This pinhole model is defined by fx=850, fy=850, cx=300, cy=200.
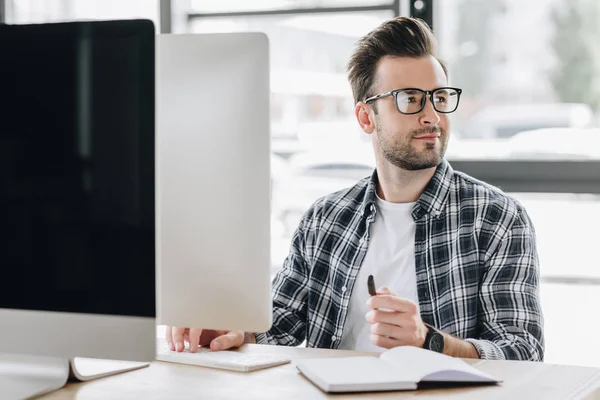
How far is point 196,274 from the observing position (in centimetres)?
137

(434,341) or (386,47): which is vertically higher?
(386,47)

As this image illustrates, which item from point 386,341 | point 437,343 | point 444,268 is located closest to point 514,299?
point 444,268

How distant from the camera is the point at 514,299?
1820 mm

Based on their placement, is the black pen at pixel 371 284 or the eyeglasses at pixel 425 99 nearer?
the black pen at pixel 371 284

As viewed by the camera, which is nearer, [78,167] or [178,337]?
[78,167]

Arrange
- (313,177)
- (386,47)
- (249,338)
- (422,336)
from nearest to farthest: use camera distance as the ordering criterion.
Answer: (422,336)
(249,338)
(386,47)
(313,177)

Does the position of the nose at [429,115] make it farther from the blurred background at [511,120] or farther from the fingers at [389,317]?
the blurred background at [511,120]

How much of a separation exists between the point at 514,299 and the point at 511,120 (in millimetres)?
1165

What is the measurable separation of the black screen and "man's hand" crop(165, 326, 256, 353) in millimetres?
390

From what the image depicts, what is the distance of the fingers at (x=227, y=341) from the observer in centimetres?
158

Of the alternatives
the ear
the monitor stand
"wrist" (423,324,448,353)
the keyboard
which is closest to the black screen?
the monitor stand

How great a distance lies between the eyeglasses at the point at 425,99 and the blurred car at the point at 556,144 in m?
0.84

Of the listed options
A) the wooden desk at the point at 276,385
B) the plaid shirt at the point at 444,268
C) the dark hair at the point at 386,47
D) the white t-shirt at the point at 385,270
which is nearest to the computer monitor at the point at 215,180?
the wooden desk at the point at 276,385

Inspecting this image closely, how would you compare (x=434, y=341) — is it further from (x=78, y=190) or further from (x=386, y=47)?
(x=386, y=47)
